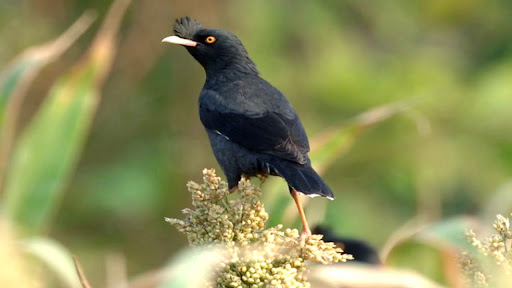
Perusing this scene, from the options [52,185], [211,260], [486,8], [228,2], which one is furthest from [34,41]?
[211,260]

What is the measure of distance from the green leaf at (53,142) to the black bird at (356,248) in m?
1.24

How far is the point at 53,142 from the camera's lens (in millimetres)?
5301

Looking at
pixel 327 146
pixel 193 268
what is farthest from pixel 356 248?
pixel 193 268

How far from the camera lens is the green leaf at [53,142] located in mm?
5152

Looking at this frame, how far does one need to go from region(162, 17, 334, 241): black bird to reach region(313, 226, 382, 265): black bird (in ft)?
2.40

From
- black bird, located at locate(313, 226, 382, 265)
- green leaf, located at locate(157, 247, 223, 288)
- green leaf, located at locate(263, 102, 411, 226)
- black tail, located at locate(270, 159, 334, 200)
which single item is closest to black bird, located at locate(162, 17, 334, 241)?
black tail, located at locate(270, 159, 334, 200)

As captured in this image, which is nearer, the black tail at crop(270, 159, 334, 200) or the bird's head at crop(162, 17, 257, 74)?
the black tail at crop(270, 159, 334, 200)

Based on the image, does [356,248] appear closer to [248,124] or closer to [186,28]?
[248,124]

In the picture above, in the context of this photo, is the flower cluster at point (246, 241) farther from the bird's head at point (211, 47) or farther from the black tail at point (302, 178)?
the bird's head at point (211, 47)

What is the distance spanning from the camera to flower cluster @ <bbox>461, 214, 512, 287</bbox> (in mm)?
3086

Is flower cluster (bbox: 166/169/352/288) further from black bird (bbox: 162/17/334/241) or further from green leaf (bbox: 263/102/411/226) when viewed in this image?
green leaf (bbox: 263/102/411/226)

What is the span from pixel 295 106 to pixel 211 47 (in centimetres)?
724

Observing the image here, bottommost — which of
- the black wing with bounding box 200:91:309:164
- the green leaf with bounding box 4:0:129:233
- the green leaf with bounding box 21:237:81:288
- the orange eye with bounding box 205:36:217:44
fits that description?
the green leaf with bounding box 21:237:81:288

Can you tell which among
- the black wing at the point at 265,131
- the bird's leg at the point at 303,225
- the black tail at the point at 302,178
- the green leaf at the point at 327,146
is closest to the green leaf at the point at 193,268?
the bird's leg at the point at 303,225
